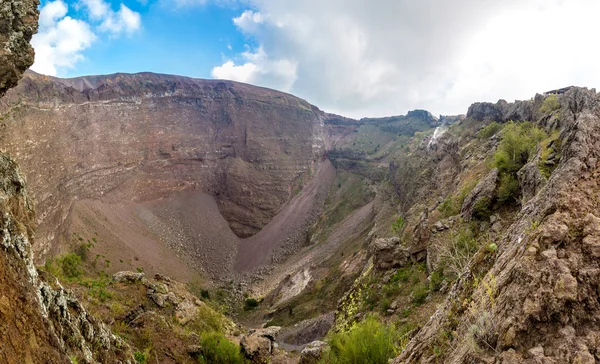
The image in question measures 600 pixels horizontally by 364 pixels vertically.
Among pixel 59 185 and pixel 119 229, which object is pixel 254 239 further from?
pixel 59 185

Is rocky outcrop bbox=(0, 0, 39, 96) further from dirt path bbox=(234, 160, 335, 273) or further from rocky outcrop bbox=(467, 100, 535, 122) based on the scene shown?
dirt path bbox=(234, 160, 335, 273)

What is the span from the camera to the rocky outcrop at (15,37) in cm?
599

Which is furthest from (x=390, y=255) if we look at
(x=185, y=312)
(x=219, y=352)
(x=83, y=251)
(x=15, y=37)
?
(x=83, y=251)

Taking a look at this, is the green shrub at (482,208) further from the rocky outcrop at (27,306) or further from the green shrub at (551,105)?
the rocky outcrop at (27,306)

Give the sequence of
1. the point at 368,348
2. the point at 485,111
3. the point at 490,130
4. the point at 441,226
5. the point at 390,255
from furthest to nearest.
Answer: the point at 485,111, the point at 490,130, the point at 390,255, the point at 441,226, the point at 368,348

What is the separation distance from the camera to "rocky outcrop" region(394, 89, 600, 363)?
3531 mm

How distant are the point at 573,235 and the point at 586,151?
2.14 meters

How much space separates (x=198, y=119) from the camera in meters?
67.5

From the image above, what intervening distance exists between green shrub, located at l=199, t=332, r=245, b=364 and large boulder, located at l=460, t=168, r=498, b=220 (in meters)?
12.4

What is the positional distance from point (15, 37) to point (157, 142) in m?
55.8

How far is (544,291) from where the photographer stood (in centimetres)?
377

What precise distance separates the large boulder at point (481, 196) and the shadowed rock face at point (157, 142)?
107ft

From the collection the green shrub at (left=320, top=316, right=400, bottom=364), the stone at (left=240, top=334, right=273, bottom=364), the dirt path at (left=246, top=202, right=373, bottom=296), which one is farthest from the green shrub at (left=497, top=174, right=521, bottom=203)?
the dirt path at (left=246, top=202, right=373, bottom=296)

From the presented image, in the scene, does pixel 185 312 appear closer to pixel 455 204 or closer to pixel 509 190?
pixel 455 204
